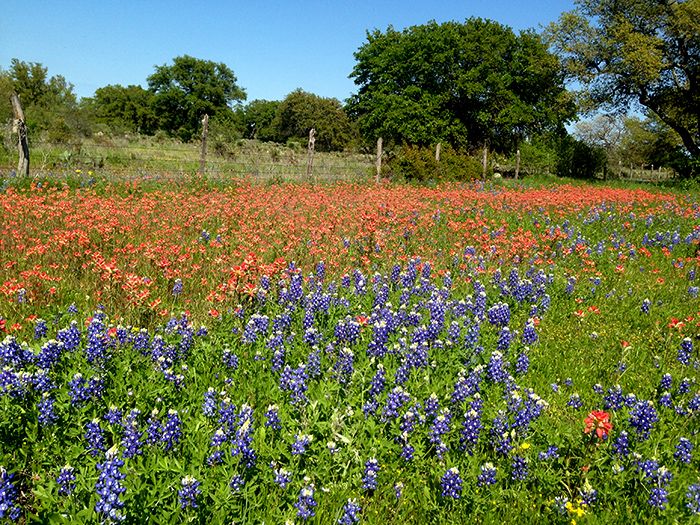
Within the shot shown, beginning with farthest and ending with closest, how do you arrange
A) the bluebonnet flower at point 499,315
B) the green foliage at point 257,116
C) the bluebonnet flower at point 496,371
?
the green foliage at point 257,116, the bluebonnet flower at point 499,315, the bluebonnet flower at point 496,371

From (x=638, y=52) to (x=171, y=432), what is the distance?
3606cm

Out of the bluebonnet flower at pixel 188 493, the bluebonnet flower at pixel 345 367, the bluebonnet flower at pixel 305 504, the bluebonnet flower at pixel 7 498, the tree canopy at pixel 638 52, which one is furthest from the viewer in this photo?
the tree canopy at pixel 638 52

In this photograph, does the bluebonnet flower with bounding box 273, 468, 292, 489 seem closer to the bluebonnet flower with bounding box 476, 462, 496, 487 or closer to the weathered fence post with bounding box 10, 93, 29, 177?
the bluebonnet flower with bounding box 476, 462, 496, 487

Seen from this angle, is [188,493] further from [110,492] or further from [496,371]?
[496,371]

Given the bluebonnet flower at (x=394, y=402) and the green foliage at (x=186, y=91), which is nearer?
the bluebonnet flower at (x=394, y=402)

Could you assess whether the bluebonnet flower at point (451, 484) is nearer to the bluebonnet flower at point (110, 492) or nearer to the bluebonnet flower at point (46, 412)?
the bluebonnet flower at point (110, 492)

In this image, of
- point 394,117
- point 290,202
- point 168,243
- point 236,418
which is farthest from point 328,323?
point 394,117

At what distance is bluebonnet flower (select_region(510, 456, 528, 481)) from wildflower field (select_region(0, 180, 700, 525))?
0.17 feet

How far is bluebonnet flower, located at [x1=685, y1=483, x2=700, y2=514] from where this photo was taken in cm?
295

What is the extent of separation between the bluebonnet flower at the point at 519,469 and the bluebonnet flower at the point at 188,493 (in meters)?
1.99

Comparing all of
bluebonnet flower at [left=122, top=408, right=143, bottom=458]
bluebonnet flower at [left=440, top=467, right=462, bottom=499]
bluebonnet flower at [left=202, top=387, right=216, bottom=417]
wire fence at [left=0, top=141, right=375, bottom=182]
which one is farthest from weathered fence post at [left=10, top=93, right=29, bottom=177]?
bluebonnet flower at [left=440, top=467, right=462, bottom=499]

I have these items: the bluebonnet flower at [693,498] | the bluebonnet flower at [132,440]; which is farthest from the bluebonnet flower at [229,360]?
the bluebonnet flower at [693,498]

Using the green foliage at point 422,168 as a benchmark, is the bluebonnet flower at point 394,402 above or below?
below

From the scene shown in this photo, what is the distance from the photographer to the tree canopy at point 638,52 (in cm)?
3057
